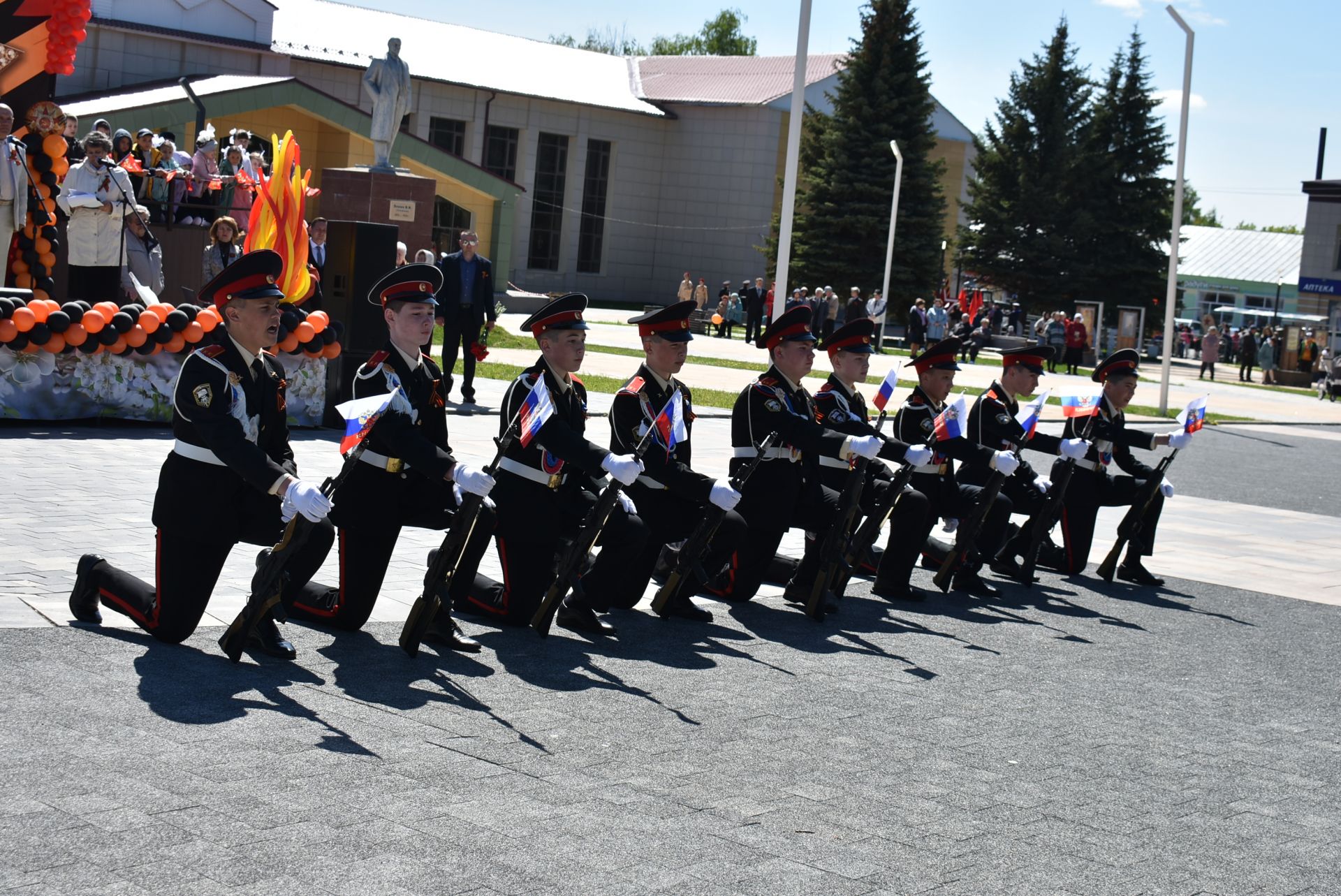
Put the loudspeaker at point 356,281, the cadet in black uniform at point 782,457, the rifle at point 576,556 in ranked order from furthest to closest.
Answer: the loudspeaker at point 356,281
the cadet in black uniform at point 782,457
the rifle at point 576,556

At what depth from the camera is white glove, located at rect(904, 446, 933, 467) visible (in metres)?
9.10

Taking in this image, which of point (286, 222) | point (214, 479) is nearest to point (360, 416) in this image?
point (214, 479)

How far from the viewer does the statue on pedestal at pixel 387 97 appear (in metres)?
21.7

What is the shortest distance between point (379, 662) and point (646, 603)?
7.70 ft

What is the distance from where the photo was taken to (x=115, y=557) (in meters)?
8.18

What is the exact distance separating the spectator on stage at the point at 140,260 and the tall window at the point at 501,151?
33116 millimetres

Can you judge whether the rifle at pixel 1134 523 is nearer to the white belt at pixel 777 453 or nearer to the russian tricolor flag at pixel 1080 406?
the russian tricolor flag at pixel 1080 406

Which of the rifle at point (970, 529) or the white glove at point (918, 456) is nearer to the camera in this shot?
the white glove at point (918, 456)

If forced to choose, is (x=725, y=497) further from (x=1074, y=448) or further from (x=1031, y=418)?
(x=1074, y=448)

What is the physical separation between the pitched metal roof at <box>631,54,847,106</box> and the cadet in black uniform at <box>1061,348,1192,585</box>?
42375 mm

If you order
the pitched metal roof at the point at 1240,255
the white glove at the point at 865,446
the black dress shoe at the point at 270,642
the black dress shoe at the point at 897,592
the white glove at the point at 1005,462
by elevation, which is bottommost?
the black dress shoe at the point at 270,642

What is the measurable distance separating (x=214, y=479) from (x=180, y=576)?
1.41 feet

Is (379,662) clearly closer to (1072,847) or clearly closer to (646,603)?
(646,603)

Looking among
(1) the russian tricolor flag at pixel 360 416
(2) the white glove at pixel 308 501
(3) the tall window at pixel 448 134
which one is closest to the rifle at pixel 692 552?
(1) the russian tricolor flag at pixel 360 416
